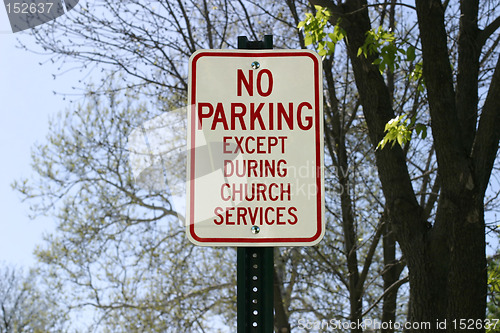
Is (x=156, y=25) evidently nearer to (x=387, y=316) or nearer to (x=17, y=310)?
(x=387, y=316)

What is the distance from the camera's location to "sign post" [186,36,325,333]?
182cm

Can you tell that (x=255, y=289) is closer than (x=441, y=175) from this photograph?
Yes

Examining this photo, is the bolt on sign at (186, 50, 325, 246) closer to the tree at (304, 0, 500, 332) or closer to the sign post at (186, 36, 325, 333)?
the sign post at (186, 36, 325, 333)

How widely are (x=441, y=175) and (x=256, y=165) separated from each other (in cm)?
363

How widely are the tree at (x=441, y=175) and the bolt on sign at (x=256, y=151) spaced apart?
3.41m

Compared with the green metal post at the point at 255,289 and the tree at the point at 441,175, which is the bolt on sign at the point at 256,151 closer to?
the green metal post at the point at 255,289

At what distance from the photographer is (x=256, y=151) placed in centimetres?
185

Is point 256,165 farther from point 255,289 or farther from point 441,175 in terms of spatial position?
point 441,175

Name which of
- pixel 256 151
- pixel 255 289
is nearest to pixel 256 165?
pixel 256 151

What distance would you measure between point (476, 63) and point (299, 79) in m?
4.41

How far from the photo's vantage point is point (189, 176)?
6.10 feet

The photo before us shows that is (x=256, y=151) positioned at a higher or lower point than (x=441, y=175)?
lower

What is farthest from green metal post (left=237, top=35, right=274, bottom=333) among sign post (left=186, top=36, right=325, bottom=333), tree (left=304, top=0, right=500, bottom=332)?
tree (left=304, top=0, right=500, bottom=332)

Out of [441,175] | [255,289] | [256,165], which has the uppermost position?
[441,175]
